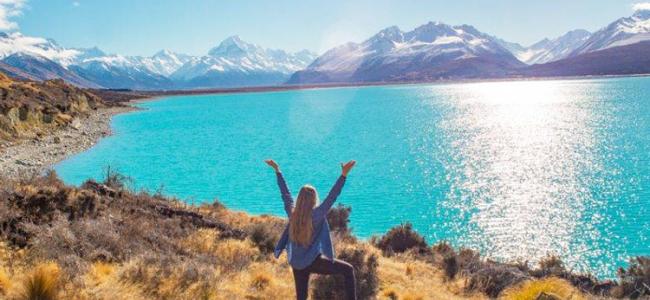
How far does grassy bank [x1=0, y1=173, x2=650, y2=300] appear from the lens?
731 centimetres

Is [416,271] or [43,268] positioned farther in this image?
[416,271]

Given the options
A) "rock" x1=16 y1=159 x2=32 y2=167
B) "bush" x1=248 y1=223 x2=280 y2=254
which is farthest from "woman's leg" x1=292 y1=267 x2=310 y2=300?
"rock" x1=16 y1=159 x2=32 y2=167

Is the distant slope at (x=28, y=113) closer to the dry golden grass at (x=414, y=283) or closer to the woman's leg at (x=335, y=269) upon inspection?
the dry golden grass at (x=414, y=283)

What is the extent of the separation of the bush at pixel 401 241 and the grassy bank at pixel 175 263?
1.38 feet

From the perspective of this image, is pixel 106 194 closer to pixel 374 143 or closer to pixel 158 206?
pixel 158 206

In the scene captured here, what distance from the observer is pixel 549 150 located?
40125mm

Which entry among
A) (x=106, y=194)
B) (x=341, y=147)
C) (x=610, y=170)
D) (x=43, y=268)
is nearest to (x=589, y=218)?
(x=610, y=170)

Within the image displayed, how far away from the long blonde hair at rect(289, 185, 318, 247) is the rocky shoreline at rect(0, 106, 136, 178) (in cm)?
2474

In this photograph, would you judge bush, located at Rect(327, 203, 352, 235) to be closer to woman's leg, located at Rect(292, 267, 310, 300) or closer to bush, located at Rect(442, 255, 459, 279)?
bush, located at Rect(442, 255, 459, 279)

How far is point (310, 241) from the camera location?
618 cm

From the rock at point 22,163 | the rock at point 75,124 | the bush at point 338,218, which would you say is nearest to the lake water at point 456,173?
the rock at point 22,163

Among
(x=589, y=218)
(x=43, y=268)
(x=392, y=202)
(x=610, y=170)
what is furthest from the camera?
(x=610, y=170)

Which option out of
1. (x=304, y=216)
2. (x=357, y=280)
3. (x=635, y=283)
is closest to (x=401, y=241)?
(x=635, y=283)

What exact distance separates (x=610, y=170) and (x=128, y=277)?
31597 millimetres
